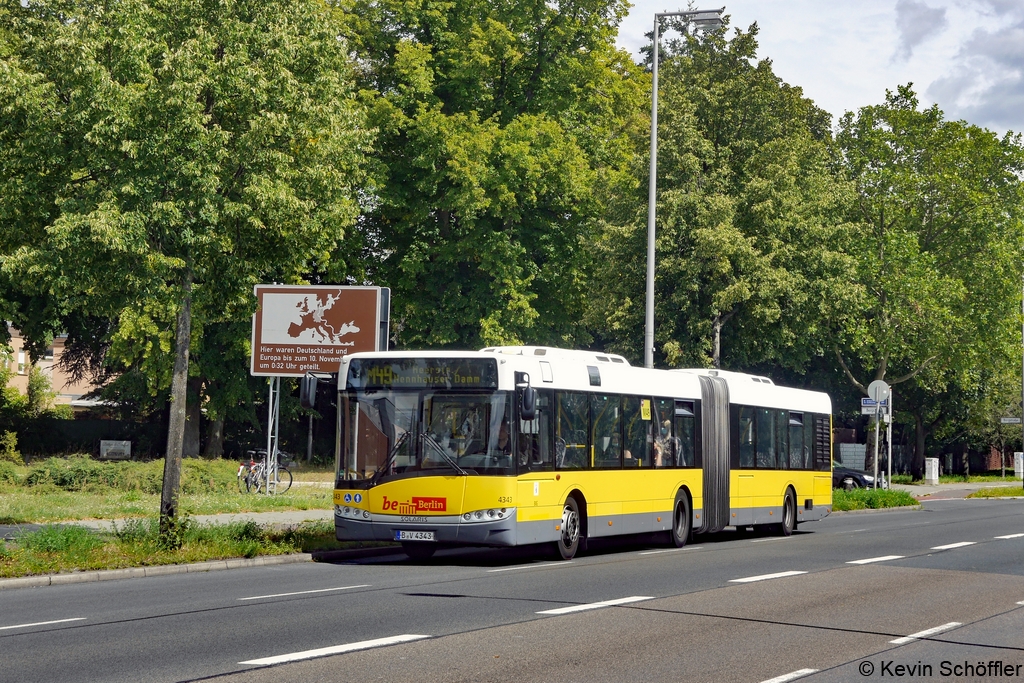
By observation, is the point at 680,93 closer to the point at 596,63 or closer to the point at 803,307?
the point at 596,63

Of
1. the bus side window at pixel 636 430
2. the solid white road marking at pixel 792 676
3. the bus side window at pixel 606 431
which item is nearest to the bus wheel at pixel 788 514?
the bus side window at pixel 636 430

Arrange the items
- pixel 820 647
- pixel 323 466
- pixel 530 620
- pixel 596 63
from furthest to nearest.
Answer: pixel 323 466, pixel 596 63, pixel 530 620, pixel 820 647

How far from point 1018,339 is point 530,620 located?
4705 cm

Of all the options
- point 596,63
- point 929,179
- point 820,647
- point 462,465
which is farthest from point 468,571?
point 929,179

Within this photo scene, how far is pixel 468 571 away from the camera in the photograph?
1647 cm

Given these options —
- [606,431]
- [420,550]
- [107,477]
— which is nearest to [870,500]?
[606,431]

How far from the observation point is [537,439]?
17.6 metres

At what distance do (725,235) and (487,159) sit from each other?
7.51m

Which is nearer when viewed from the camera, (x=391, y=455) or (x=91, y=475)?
(x=391, y=455)

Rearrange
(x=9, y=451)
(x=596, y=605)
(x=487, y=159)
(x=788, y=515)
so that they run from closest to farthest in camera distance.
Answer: (x=596, y=605)
(x=788, y=515)
(x=9, y=451)
(x=487, y=159)

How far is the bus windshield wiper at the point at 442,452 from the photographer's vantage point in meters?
17.0

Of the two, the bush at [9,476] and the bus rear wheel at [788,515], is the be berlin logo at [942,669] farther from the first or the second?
the bush at [9,476]

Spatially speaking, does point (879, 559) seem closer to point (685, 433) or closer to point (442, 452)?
point (685, 433)

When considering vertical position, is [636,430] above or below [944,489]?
above
